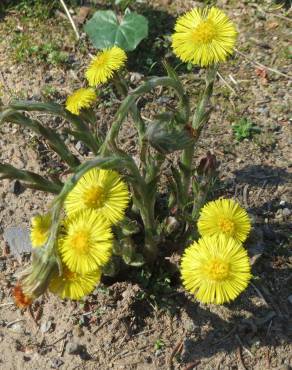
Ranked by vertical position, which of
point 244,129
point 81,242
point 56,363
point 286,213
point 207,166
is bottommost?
point 56,363

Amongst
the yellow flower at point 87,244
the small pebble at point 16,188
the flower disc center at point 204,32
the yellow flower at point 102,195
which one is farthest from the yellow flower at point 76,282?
the small pebble at point 16,188

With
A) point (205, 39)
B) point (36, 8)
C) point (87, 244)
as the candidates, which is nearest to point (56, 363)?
point (87, 244)

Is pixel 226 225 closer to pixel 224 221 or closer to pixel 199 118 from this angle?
pixel 224 221

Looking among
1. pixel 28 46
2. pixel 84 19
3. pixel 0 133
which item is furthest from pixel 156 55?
pixel 0 133

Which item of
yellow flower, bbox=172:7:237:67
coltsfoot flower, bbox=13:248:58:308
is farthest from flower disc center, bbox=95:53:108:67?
coltsfoot flower, bbox=13:248:58:308

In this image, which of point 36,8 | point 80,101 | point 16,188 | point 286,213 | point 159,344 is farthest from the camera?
point 36,8

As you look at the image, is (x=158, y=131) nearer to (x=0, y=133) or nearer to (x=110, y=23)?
(x=0, y=133)

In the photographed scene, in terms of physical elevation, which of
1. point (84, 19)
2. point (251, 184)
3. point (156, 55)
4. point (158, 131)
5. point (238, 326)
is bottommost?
point (238, 326)
